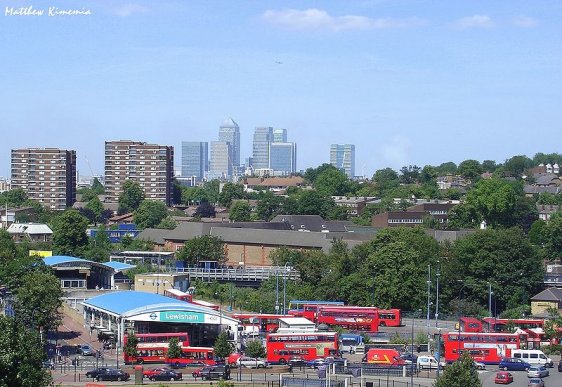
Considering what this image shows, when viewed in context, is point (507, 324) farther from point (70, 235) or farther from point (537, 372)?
point (70, 235)

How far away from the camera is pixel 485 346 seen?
36.9 metres

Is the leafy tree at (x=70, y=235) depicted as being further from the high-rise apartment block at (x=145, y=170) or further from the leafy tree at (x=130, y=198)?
the high-rise apartment block at (x=145, y=170)

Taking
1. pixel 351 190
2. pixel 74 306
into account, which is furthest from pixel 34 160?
pixel 74 306

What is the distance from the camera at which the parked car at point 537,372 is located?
3266 centimetres

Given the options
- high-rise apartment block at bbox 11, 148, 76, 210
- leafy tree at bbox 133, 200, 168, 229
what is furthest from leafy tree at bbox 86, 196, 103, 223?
leafy tree at bbox 133, 200, 168, 229

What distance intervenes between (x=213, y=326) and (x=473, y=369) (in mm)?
15228

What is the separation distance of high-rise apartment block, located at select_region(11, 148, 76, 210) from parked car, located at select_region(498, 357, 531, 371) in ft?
274

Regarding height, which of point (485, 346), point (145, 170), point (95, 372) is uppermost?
point (145, 170)

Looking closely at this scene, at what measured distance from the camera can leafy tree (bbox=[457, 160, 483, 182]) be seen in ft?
411

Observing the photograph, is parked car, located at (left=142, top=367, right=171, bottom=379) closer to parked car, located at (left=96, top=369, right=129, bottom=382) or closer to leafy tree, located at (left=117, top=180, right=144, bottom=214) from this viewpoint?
parked car, located at (left=96, top=369, right=129, bottom=382)

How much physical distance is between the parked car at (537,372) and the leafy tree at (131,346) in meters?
12.9

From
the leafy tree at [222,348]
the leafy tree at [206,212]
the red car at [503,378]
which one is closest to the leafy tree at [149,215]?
the leafy tree at [206,212]

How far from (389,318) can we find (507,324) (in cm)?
514

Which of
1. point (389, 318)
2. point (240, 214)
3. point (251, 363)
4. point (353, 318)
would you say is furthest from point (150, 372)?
point (240, 214)
